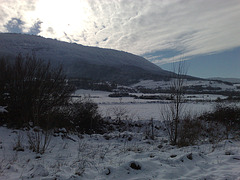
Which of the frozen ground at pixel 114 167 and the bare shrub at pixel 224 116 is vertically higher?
the frozen ground at pixel 114 167

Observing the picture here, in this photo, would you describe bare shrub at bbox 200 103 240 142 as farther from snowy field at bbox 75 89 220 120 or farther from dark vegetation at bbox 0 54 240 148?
dark vegetation at bbox 0 54 240 148

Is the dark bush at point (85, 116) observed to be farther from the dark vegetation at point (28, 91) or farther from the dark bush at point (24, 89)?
the dark bush at point (24, 89)

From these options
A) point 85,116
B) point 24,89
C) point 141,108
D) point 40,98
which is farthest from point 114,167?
point 141,108

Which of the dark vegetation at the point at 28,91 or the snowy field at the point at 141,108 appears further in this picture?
the snowy field at the point at 141,108

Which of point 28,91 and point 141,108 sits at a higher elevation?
point 28,91

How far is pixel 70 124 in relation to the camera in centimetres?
1014

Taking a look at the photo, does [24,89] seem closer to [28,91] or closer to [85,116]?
[28,91]

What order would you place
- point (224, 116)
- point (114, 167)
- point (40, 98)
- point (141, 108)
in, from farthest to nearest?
point (141, 108)
point (224, 116)
point (40, 98)
point (114, 167)

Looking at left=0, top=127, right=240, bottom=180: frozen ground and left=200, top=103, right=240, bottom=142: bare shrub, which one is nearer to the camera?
left=0, top=127, right=240, bottom=180: frozen ground

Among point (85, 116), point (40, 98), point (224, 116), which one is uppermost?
point (40, 98)

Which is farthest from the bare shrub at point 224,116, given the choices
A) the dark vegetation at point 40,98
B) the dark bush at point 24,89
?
the dark bush at point 24,89

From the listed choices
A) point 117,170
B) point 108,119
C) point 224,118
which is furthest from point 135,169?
point 224,118

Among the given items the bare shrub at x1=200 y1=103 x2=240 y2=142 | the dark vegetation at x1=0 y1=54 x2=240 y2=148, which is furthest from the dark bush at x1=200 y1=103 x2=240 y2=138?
the dark vegetation at x1=0 y1=54 x2=240 y2=148

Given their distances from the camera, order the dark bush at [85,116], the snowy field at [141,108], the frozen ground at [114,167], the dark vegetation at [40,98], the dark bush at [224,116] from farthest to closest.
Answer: the snowy field at [141,108], the dark bush at [224,116], the dark bush at [85,116], the dark vegetation at [40,98], the frozen ground at [114,167]
